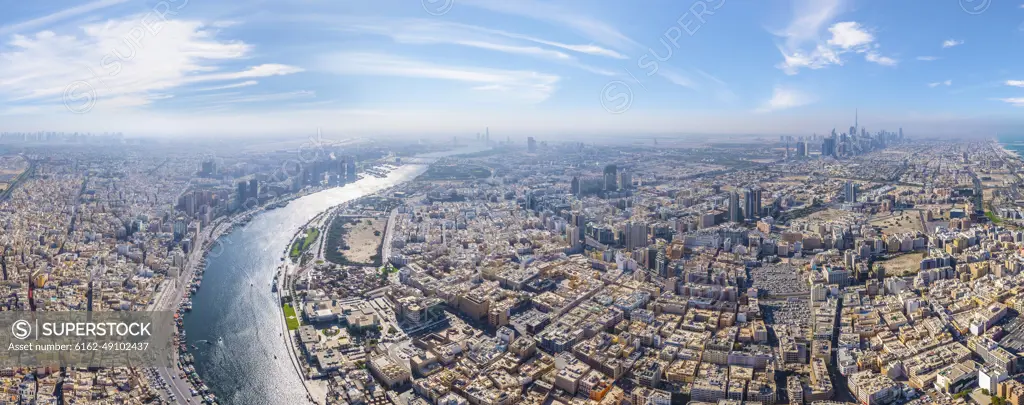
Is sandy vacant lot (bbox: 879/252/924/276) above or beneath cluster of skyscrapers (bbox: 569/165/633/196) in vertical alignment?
beneath

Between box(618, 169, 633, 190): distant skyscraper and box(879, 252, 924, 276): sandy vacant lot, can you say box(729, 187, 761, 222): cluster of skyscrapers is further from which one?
box(618, 169, 633, 190): distant skyscraper

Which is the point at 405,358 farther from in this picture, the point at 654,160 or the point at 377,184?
the point at 654,160

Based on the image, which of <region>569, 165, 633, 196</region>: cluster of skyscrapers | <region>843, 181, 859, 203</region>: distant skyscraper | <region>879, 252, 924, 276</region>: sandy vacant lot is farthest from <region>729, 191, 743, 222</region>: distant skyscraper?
<region>569, 165, 633, 196</region>: cluster of skyscrapers

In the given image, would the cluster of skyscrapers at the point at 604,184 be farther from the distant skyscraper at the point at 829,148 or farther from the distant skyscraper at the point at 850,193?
the distant skyscraper at the point at 829,148

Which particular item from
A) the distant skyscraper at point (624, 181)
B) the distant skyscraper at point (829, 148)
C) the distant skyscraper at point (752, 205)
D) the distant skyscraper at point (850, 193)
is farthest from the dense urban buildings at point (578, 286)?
the distant skyscraper at point (829, 148)

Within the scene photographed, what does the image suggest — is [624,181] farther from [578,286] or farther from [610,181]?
[578,286]

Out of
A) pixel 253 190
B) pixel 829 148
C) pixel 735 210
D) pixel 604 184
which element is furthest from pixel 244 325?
pixel 829 148

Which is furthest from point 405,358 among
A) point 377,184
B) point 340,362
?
point 377,184
